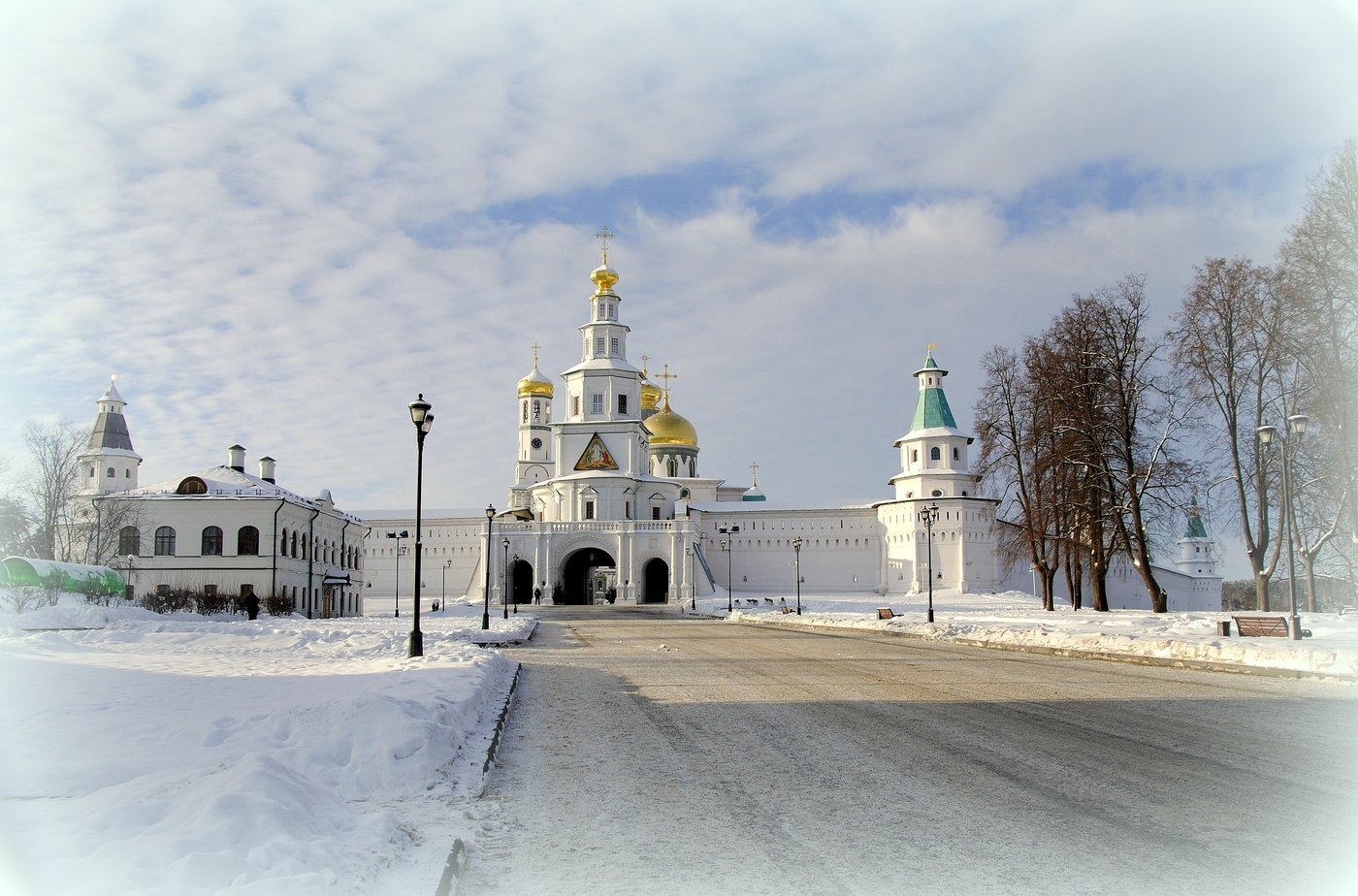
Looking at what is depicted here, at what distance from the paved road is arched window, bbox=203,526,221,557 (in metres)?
34.0

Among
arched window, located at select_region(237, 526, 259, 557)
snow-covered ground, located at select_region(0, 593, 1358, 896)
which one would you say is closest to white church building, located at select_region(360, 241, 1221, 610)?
arched window, located at select_region(237, 526, 259, 557)

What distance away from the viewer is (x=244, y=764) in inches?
241

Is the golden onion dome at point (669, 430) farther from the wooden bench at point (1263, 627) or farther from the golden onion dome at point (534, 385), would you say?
the wooden bench at point (1263, 627)

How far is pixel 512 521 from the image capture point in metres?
68.7

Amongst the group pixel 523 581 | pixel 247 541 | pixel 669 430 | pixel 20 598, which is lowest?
pixel 523 581

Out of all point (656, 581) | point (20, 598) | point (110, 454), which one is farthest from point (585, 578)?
point (20, 598)

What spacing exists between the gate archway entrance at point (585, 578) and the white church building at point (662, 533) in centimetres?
22

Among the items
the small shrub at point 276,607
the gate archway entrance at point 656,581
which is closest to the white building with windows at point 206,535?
the small shrub at point 276,607

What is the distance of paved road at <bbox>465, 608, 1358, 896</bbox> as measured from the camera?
5.65 meters

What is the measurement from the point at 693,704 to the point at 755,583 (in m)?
65.8

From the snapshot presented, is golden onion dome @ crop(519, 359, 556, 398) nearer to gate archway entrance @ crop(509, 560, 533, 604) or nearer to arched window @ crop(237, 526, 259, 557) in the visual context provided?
gate archway entrance @ crop(509, 560, 533, 604)

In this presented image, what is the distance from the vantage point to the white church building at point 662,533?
6831 cm

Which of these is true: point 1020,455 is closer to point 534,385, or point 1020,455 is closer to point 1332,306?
point 1332,306

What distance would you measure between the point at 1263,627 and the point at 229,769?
20278 millimetres
